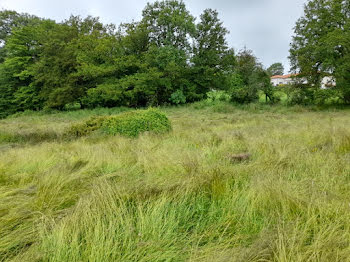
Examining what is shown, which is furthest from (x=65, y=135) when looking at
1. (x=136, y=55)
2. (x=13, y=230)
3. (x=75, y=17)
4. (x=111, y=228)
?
(x=75, y=17)

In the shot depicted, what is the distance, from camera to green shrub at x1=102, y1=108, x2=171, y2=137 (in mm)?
6551

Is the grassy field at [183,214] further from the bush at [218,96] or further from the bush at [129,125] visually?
the bush at [218,96]

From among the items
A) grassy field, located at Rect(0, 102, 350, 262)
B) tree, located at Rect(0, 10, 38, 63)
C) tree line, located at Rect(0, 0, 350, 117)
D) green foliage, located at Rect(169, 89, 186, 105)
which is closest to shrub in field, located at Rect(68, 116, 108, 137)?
grassy field, located at Rect(0, 102, 350, 262)

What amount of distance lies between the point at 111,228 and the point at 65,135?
6.25 m

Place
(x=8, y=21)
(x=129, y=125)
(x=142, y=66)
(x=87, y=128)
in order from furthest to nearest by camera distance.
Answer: (x=8, y=21)
(x=142, y=66)
(x=87, y=128)
(x=129, y=125)

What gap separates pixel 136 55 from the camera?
18.6 m

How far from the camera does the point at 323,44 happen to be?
44.4 feet

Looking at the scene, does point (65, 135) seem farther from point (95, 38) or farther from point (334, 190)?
point (95, 38)

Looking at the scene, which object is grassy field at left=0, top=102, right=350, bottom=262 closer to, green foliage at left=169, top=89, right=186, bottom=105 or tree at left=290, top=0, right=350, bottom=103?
tree at left=290, top=0, right=350, bottom=103

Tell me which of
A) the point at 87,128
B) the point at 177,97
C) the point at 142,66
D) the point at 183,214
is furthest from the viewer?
the point at 177,97

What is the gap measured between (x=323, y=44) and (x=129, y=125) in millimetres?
14924

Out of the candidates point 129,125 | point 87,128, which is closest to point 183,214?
point 129,125

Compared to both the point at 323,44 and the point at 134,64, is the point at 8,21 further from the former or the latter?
the point at 323,44

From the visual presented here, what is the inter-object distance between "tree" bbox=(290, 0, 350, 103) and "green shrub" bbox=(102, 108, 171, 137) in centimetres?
1331
